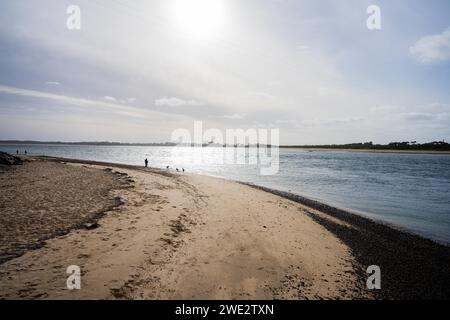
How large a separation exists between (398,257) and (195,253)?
300 inches

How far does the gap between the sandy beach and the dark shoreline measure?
41 millimetres

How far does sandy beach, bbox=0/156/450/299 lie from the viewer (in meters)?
6.32

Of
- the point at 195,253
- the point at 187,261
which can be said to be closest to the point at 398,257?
the point at 195,253

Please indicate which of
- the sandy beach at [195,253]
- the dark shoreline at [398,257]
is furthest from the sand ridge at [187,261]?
the dark shoreline at [398,257]

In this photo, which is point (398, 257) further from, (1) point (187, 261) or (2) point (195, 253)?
(1) point (187, 261)

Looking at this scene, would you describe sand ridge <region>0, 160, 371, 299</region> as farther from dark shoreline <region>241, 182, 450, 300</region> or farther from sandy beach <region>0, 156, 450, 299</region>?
dark shoreline <region>241, 182, 450, 300</region>

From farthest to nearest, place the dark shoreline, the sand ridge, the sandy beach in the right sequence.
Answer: the dark shoreline, the sandy beach, the sand ridge

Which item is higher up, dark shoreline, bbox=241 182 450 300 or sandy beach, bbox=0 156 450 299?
sandy beach, bbox=0 156 450 299

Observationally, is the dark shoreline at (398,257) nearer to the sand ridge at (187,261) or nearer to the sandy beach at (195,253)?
the sandy beach at (195,253)

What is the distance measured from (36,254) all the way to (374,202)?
854 inches

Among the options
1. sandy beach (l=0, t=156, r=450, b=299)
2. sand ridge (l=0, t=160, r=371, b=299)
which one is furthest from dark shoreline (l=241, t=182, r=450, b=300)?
sand ridge (l=0, t=160, r=371, b=299)

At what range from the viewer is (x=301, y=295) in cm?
652

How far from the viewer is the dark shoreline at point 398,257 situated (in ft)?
24.1

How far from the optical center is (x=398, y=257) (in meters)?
9.59
